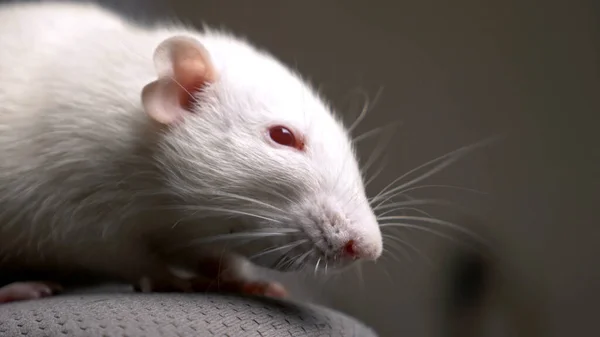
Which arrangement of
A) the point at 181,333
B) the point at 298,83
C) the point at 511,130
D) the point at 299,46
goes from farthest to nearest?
the point at 299,46, the point at 511,130, the point at 298,83, the point at 181,333

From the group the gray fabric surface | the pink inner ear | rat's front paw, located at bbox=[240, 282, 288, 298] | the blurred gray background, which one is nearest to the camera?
the gray fabric surface

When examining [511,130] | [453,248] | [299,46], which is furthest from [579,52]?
[299,46]

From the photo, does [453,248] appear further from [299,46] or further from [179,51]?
[179,51]

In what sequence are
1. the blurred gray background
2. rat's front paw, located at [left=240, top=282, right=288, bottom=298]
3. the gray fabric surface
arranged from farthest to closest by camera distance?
the blurred gray background → rat's front paw, located at [left=240, top=282, right=288, bottom=298] → the gray fabric surface

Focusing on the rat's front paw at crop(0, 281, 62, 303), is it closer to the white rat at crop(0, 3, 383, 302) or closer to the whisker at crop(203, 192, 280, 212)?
the white rat at crop(0, 3, 383, 302)

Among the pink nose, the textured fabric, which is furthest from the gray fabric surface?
the pink nose

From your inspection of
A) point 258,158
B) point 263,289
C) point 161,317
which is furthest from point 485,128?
point 161,317

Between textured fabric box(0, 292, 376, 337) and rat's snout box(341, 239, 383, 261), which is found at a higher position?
rat's snout box(341, 239, 383, 261)
